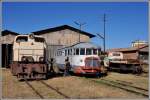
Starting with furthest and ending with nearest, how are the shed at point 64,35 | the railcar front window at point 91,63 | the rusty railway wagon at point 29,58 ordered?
the shed at point 64,35 < the railcar front window at point 91,63 < the rusty railway wagon at point 29,58

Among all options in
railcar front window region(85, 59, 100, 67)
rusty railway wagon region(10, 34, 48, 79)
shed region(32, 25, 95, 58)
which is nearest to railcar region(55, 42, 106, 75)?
railcar front window region(85, 59, 100, 67)

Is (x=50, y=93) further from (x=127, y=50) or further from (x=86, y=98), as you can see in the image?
(x=127, y=50)

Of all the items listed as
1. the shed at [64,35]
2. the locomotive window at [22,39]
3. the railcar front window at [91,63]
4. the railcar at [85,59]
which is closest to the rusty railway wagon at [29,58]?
the locomotive window at [22,39]

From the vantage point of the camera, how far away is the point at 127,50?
51.1m

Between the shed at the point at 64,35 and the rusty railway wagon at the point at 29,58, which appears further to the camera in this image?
the shed at the point at 64,35

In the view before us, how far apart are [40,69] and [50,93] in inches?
Result: 233

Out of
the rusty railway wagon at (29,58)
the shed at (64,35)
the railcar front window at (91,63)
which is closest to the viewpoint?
the rusty railway wagon at (29,58)

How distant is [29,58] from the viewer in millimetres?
19078

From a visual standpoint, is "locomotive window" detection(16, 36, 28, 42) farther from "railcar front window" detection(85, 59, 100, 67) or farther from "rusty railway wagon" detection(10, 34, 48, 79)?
"railcar front window" detection(85, 59, 100, 67)

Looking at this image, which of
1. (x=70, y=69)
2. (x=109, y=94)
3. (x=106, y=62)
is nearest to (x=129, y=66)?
(x=106, y=62)

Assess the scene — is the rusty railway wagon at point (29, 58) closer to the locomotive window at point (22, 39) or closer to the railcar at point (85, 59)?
the locomotive window at point (22, 39)

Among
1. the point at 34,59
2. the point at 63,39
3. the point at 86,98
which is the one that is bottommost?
the point at 86,98

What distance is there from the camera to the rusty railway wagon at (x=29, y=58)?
18516 mm

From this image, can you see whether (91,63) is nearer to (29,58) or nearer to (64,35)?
(29,58)
